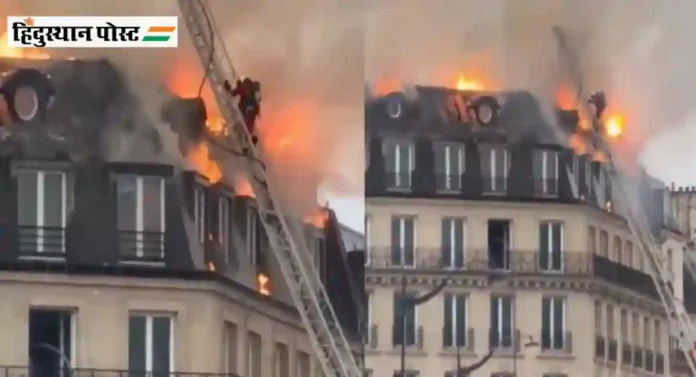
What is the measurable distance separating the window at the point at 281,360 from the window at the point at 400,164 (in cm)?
58

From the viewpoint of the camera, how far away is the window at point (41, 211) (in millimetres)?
3926

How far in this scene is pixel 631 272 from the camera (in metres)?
4.04

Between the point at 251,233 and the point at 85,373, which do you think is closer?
the point at 85,373

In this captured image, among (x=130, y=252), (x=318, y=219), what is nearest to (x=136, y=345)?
(x=130, y=252)

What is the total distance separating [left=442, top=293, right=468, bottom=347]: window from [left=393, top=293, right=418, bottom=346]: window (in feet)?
0.32

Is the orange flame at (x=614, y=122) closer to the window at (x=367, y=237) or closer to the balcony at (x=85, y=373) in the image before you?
the window at (x=367, y=237)

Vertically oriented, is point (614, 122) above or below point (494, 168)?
above

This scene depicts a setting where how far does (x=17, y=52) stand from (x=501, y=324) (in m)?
1.66

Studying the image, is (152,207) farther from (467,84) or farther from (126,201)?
(467,84)

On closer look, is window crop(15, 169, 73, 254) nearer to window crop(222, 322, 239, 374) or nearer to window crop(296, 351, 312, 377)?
window crop(222, 322, 239, 374)

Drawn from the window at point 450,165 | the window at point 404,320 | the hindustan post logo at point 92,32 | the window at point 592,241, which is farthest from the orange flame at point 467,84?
the hindustan post logo at point 92,32

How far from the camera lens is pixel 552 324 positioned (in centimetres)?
400

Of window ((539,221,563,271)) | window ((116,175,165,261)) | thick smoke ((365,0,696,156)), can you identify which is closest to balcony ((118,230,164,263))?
window ((116,175,165,261))

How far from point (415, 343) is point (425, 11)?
101 cm
